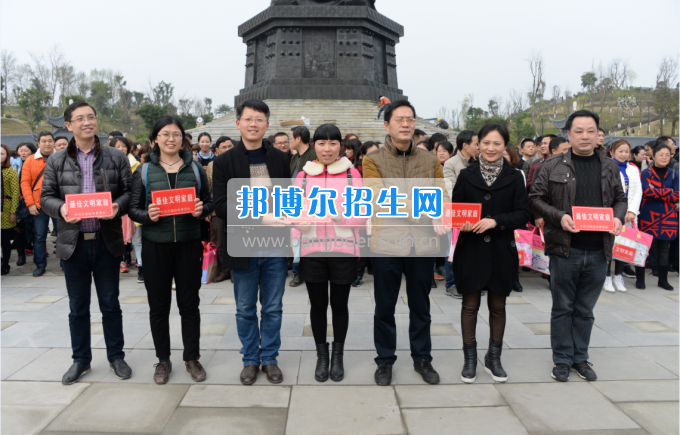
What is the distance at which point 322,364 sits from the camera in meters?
3.45

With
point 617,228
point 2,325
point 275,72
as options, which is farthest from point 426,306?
point 275,72

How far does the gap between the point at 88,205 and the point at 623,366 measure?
4.43 m

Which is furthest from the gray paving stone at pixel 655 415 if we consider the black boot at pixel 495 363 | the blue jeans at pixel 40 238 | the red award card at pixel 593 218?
the blue jeans at pixel 40 238

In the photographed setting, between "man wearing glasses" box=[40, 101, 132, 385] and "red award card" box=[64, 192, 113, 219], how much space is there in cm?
5

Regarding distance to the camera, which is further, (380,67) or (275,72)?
(380,67)

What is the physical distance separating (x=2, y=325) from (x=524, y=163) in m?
7.33

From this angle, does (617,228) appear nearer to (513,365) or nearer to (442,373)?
(513,365)

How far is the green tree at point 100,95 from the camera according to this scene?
191 ft

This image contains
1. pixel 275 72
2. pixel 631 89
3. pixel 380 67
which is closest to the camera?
pixel 275 72

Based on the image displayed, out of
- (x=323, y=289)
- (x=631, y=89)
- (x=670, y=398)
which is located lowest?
(x=670, y=398)

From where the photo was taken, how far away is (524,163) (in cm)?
721

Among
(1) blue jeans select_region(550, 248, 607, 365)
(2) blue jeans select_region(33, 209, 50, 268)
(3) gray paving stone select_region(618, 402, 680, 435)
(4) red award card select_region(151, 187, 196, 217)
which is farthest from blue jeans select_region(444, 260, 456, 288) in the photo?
(2) blue jeans select_region(33, 209, 50, 268)

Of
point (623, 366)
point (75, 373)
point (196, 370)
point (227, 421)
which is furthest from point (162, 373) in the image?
point (623, 366)

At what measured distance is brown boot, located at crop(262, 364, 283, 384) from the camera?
3.35 m
